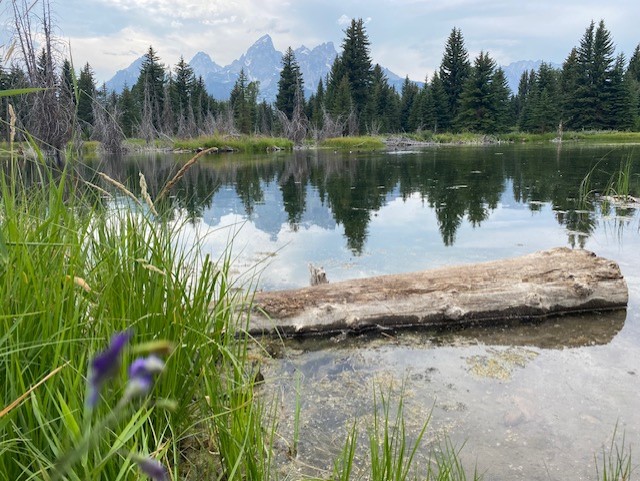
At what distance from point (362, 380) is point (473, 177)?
11.8 metres

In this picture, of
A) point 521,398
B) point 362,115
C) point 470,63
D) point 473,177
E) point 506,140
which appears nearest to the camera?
point 521,398

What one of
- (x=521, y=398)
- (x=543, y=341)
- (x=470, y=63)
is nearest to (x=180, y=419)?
(x=521, y=398)

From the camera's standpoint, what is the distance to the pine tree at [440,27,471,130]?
177 ft

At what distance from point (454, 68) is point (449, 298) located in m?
55.6

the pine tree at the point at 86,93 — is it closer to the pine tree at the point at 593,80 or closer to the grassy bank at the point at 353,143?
the grassy bank at the point at 353,143

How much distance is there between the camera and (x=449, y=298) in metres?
3.86

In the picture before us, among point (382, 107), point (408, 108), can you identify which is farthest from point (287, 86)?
point (408, 108)

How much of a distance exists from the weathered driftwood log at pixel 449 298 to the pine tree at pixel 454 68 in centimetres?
5202

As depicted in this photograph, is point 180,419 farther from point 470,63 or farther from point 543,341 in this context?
point 470,63

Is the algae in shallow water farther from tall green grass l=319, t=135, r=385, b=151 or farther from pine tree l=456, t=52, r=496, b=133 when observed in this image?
pine tree l=456, t=52, r=496, b=133

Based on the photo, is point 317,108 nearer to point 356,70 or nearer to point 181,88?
point 356,70

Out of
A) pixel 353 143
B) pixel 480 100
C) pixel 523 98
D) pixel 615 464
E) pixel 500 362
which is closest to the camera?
pixel 615 464

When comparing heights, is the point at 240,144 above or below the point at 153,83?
below

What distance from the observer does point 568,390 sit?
112 inches
